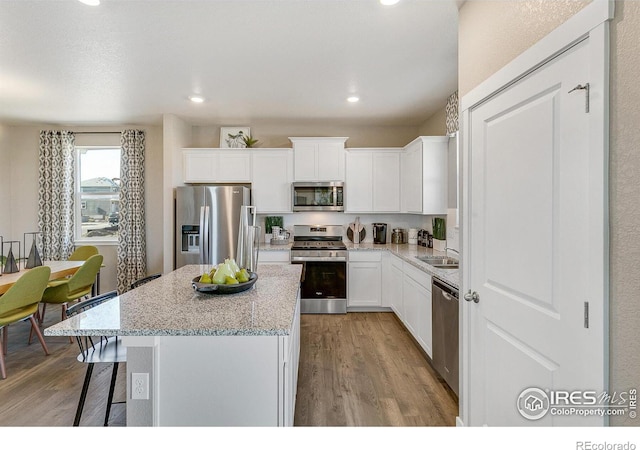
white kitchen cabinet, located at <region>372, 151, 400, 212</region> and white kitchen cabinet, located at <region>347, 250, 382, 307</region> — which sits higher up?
white kitchen cabinet, located at <region>372, 151, 400, 212</region>

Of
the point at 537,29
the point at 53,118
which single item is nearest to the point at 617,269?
the point at 537,29

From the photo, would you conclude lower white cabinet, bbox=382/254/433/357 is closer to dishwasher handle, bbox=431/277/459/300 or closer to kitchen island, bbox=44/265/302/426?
dishwasher handle, bbox=431/277/459/300

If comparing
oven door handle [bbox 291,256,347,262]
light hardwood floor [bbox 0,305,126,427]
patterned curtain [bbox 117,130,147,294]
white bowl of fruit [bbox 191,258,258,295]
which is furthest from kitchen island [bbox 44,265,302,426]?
patterned curtain [bbox 117,130,147,294]

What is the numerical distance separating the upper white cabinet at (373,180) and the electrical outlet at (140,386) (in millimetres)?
3456

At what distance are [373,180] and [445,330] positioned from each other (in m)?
2.60

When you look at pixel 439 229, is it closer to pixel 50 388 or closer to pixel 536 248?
pixel 536 248

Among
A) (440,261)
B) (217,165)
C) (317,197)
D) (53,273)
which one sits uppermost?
(217,165)

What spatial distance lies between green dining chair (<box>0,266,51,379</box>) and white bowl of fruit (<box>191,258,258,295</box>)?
1.80 metres

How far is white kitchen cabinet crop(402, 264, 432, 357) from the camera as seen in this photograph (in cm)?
273

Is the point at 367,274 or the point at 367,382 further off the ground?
the point at 367,274

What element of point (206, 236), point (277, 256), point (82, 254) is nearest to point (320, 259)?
point (277, 256)

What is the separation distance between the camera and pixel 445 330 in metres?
2.33

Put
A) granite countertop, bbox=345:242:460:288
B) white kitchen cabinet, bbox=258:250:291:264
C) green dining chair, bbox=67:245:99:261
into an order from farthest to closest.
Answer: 1. green dining chair, bbox=67:245:99:261
2. white kitchen cabinet, bbox=258:250:291:264
3. granite countertop, bbox=345:242:460:288
